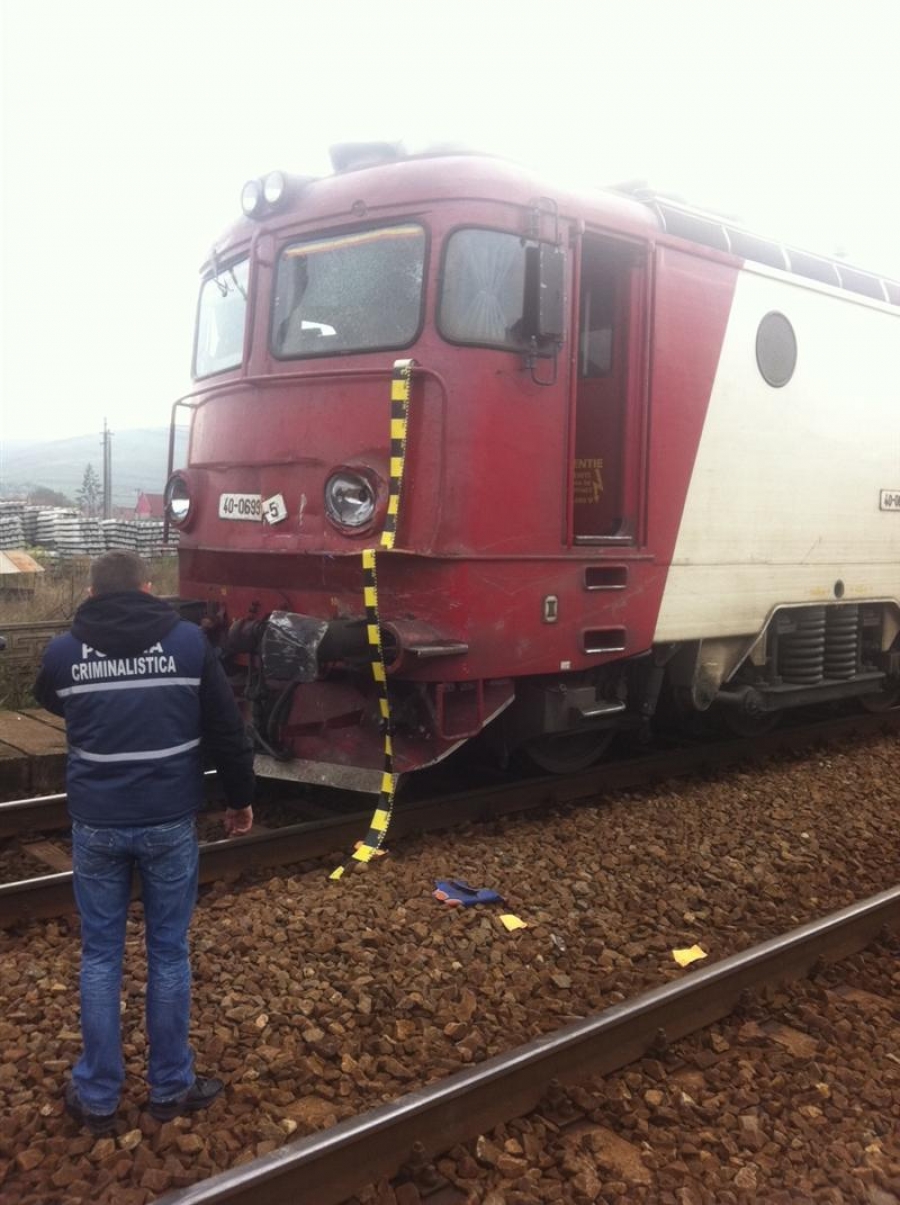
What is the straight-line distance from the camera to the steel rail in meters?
3.01

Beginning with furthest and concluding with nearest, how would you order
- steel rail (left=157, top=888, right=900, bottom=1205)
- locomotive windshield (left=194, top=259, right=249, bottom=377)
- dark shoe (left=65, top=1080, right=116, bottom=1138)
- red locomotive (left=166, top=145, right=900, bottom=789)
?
locomotive windshield (left=194, top=259, right=249, bottom=377) < red locomotive (left=166, top=145, right=900, bottom=789) < dark shoe (left=65, top=1080, right=116, bottom=1138) < steel rail (left=157, top=888, right=900, bottom=1205)

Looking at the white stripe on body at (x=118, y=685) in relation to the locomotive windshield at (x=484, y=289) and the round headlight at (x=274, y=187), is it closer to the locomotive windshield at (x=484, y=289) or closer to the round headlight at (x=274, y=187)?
the locomotive windshield at (x=484, y=289)

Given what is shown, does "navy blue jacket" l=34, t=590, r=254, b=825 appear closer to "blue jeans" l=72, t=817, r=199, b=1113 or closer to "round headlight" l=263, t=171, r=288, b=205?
"blue jeans" l=72, t=817, r=199, b=1113

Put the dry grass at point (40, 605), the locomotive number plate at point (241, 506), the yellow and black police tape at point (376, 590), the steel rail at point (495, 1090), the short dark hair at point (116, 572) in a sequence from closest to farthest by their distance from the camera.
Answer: the steel rail at point (495, 1090) < the short dark hair at point (116, 572) < the yellow and black police tape at point (376, 590) < the locomotive number plate at point (241, 506) < the dry grass at point (40, 605)

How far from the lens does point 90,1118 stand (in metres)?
3.34

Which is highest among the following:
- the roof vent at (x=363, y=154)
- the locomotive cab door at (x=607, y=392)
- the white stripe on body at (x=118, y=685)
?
the roof vent at (x=363, y=154)

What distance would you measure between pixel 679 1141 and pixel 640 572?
3.69 meters

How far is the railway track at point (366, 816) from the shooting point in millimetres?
5055

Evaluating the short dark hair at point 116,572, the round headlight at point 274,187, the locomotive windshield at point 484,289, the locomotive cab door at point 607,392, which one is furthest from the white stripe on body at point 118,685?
the round headlight at point 274,187

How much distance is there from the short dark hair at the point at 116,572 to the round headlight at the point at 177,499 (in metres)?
3.51

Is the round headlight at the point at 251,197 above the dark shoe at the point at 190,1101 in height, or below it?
above

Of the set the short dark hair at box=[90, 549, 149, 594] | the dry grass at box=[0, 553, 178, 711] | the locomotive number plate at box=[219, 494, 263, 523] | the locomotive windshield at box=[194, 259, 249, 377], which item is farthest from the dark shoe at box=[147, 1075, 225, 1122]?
the dry grass at box=[0, 553, 178, 711]

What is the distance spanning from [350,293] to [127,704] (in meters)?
3.47

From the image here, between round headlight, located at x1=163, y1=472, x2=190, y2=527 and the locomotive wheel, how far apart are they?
258 cm
